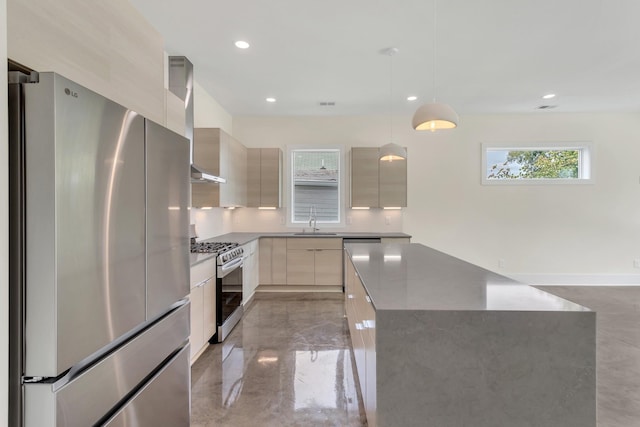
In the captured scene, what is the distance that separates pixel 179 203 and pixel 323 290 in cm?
369

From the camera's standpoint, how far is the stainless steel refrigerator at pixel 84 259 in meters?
0.85

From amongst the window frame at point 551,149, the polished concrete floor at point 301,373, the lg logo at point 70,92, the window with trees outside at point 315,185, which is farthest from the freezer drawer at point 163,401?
the window frame at point 551,149

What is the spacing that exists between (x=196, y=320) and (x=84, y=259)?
185cm

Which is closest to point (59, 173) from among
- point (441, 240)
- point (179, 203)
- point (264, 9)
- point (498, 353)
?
point (179, 203)

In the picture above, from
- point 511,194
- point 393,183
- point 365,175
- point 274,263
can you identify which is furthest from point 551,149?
point 274,263

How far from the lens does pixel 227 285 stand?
321 cm

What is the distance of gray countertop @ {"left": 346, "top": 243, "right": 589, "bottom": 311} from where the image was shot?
51.6 inches

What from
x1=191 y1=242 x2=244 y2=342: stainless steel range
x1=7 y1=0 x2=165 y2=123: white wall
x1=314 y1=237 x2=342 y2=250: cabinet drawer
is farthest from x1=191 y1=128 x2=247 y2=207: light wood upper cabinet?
x1=7 y1=0 x2=165 y2=123: white wall

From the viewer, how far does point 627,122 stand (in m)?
5.36

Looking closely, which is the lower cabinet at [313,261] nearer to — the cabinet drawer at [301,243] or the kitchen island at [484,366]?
the cabinet drawer at [301,243]

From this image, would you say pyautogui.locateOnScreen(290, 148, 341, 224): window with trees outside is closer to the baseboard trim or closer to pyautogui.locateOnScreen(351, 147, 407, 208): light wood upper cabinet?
pyautogui.locateOnScreen(351, 147, 407, 208): light wood upper cabinet

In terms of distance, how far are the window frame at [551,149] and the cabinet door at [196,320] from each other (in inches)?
195

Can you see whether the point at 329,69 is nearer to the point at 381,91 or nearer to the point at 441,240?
the point at 381,91

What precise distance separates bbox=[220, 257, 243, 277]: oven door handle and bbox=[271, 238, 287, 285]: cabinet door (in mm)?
1217
